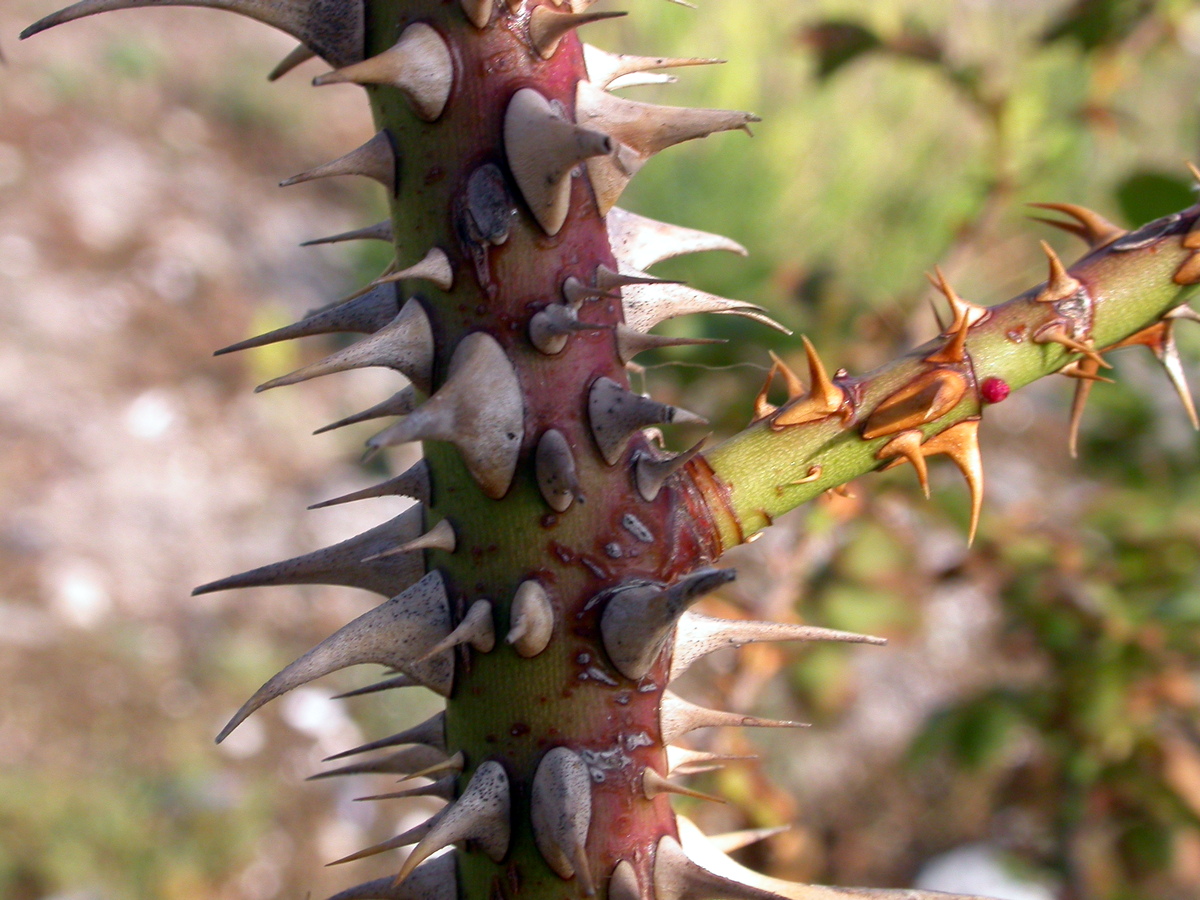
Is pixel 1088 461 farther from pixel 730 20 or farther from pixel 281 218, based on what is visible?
pixel 281 218

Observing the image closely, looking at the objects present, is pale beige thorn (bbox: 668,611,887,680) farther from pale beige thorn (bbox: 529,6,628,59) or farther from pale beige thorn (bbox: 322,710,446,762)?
pale beige thorn (bbox: 529,6,628,59)

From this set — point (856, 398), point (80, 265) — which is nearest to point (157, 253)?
point (80, 265)

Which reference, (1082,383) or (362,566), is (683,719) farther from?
(1082,383)

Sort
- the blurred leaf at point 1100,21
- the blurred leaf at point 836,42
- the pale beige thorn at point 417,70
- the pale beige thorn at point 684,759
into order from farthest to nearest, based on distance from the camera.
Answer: the blurred leaf at point 836,42
the blurred leaf at point 1100,21
the pale beige thorn at point 684,759
the pale beige thorn at point 417,70

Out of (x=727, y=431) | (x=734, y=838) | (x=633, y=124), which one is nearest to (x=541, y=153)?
(x=633, y=124)

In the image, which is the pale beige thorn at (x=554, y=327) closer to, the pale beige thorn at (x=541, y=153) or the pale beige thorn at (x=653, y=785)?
the pale beige thorn at (x=541, y=153)

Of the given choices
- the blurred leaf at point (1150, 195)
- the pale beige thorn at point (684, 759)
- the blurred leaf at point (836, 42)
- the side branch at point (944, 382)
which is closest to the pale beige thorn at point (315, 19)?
the side branch at point (944, 382)

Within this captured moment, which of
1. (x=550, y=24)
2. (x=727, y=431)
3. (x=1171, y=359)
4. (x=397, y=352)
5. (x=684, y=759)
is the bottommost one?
(x=727, y=431)
